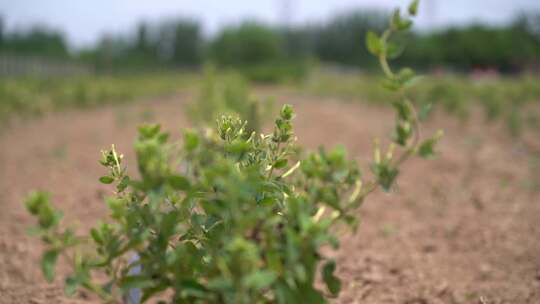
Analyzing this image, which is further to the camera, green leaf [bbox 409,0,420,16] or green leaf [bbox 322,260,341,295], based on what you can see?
green leaf [bbox 409,0,420,16]

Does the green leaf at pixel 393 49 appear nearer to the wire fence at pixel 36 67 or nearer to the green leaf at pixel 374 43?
the green leaf at pixel 374 43

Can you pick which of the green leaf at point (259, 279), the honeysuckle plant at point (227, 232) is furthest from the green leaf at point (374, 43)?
the green leaf at point (259, 279)

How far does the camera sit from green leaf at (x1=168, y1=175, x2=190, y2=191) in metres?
0.97

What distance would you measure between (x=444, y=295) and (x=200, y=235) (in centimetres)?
121

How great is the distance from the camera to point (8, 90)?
8.70 m

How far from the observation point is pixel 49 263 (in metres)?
0.96

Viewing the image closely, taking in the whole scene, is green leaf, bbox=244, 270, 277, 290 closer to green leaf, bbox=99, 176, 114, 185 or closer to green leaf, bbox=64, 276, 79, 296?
green leaf, bbox=64, 276, 79, 296

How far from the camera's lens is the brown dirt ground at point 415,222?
Result: 215 centimetres

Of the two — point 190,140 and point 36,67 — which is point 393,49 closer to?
point 190,140

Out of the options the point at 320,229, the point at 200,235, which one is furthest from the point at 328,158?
the point at 200,235

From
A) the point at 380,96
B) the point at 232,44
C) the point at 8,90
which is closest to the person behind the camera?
the point at 8,90

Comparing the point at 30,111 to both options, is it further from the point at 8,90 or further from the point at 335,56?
the point at 335,56

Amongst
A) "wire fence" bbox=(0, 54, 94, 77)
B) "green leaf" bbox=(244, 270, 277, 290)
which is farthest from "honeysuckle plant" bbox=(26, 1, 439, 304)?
"wire fence" bbox=(0, 54, 94, 77)

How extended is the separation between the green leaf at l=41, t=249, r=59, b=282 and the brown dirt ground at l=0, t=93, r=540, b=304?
692 millimetres
